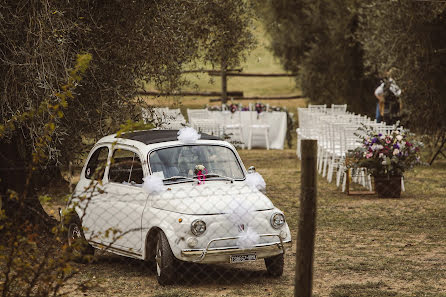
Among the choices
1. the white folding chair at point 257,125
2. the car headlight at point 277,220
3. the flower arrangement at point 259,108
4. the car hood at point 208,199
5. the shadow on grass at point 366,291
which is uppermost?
the car hood at point 208,199

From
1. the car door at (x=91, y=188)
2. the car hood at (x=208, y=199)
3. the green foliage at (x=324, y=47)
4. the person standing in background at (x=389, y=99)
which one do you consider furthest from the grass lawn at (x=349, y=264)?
the green foliage at (x=324, y=47)

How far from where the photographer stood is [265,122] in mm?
25250

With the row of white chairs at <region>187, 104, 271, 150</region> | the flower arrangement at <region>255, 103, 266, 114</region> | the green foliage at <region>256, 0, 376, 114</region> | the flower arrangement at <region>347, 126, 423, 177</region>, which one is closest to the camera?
the flower arrangement at <region>347, 126, 423, 177</region>

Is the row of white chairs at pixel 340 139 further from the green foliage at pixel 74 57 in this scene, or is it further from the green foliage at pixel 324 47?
the green foliage at pixel 324 47

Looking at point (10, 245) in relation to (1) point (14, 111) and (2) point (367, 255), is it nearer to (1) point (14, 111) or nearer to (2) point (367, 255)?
(1) point (14, 111)

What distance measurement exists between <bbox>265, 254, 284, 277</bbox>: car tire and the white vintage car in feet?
0.03

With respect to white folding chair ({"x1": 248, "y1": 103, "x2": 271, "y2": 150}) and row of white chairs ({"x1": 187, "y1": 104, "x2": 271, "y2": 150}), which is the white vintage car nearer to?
row of white chairs ({"x1": 187, "y1": 104, "x2": 271, "y2": 150})

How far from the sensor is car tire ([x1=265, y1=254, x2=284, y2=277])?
27.7ft

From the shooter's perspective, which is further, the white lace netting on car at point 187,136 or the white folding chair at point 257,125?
the white folding chair at point 257,125

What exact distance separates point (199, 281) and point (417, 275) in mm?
2259

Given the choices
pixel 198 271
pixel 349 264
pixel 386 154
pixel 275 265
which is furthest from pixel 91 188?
pixel 386 154

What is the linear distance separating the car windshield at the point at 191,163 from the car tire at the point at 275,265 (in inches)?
39.7

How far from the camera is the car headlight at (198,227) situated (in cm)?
781

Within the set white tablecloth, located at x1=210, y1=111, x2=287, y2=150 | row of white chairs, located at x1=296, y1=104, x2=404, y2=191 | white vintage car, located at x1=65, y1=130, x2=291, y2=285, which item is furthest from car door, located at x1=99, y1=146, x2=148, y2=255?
white tablecloth, located at x1=210, y1=111, x2=287, y2=150
